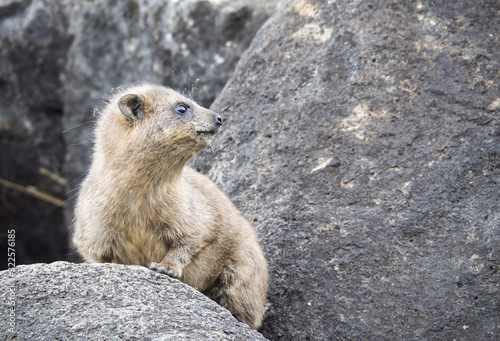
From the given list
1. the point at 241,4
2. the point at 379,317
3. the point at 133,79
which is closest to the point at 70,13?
the point at 133,79

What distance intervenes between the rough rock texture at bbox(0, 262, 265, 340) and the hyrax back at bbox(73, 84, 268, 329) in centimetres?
78

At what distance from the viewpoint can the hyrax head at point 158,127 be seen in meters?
5.97

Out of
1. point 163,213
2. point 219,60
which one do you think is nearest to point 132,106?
point 163,213

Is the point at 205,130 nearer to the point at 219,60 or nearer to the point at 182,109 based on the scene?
the point at 182,109

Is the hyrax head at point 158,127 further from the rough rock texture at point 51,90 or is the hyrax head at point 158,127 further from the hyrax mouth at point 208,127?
the rough rock texture at point 51,90

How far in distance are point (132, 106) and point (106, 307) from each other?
6.88 feet

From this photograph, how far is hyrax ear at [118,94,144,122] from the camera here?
20.0 feet

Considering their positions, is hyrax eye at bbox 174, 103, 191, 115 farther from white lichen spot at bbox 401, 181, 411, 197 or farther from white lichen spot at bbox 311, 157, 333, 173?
white lichen spot at bbox 401, 181, 411, 197

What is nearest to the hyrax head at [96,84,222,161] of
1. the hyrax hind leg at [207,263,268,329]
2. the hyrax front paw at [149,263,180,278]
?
the hyrax front paw at [149,263,180,278]

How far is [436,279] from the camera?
5.89 meters

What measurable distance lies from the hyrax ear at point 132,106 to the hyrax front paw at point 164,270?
1.37 meters

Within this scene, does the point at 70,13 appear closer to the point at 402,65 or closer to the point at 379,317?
the point at 402,65

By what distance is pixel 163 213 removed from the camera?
5.92 meters

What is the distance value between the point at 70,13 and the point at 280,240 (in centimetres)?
705
